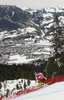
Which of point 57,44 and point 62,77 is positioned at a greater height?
point 57,44

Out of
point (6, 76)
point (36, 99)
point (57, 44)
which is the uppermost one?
point (57, 44)

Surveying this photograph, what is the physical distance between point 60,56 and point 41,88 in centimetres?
1367

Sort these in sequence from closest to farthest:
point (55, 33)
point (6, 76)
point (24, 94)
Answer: point (24, 94) → point (55, 33) → point (6, 76)

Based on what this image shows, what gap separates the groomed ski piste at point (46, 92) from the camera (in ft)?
48.3

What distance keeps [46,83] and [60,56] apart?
457 inches

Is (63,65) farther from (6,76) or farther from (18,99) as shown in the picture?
(6,76)

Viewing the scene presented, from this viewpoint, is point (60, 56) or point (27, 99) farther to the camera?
point (60, 56)

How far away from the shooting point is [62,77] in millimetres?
22078

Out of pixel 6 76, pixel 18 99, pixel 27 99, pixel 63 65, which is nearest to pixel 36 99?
pixel 27 99

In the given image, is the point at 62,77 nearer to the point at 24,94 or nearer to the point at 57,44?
the point at 24,94

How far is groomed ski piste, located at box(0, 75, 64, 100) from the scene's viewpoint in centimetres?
1472

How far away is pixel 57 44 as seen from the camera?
31.2 metres

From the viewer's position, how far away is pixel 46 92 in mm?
16906

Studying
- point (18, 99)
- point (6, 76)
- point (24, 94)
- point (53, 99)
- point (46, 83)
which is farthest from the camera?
point (6, 76)
